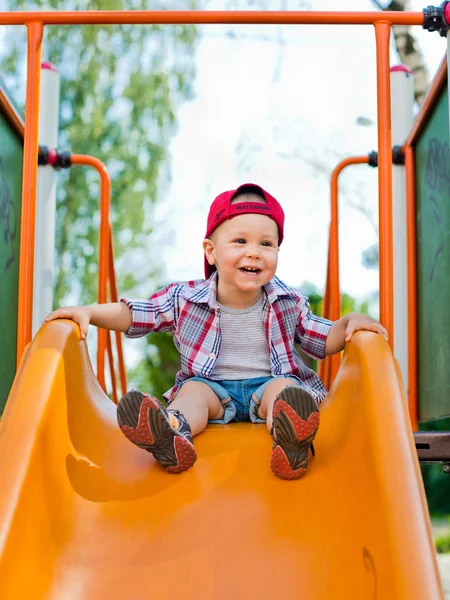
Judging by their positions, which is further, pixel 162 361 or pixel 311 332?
pixel 162 361

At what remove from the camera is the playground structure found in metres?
1.29

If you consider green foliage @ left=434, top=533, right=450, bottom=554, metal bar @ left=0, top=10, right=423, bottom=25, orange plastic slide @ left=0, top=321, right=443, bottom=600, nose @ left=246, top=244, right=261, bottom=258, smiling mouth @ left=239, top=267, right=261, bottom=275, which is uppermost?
metal bar @ left=0, top=10, right=423, bottom=25

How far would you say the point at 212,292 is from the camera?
2.16 metres

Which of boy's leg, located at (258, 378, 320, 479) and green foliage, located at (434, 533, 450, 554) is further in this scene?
green foliage, located at (434, 533, 450, 554)

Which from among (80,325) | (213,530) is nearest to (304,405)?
(213,530)

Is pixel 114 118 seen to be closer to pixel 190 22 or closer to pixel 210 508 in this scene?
pixel 190 22

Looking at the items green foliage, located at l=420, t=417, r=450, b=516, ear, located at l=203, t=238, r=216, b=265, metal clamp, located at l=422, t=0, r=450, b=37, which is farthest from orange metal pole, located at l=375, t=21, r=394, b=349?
green foliage, located at l=420, t=417, r=450, b=516

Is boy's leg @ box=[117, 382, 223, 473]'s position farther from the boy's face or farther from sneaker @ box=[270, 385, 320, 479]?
the boy's face

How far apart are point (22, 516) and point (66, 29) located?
1050 centimetres

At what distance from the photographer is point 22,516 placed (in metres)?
1.33

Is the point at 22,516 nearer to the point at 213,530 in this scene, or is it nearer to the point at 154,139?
the point at 213,530

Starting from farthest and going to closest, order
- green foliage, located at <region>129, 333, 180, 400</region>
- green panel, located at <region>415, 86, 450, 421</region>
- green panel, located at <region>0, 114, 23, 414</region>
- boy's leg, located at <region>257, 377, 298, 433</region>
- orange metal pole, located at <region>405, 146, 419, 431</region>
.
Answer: green foliage, located at <region>129, 333, 180, 400</region>, orange metal pole, located at <region>405, 146, 419, 431</region>, green panel, located at <region>0, 114, 23, 414</region>, green panel, located at <region>415, 86, 450, 421</region>, boy's leg, located at <region>257, 377, 298, 433</region>

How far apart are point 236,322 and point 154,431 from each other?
0.64 meters

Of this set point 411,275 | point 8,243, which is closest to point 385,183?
point 411,275
